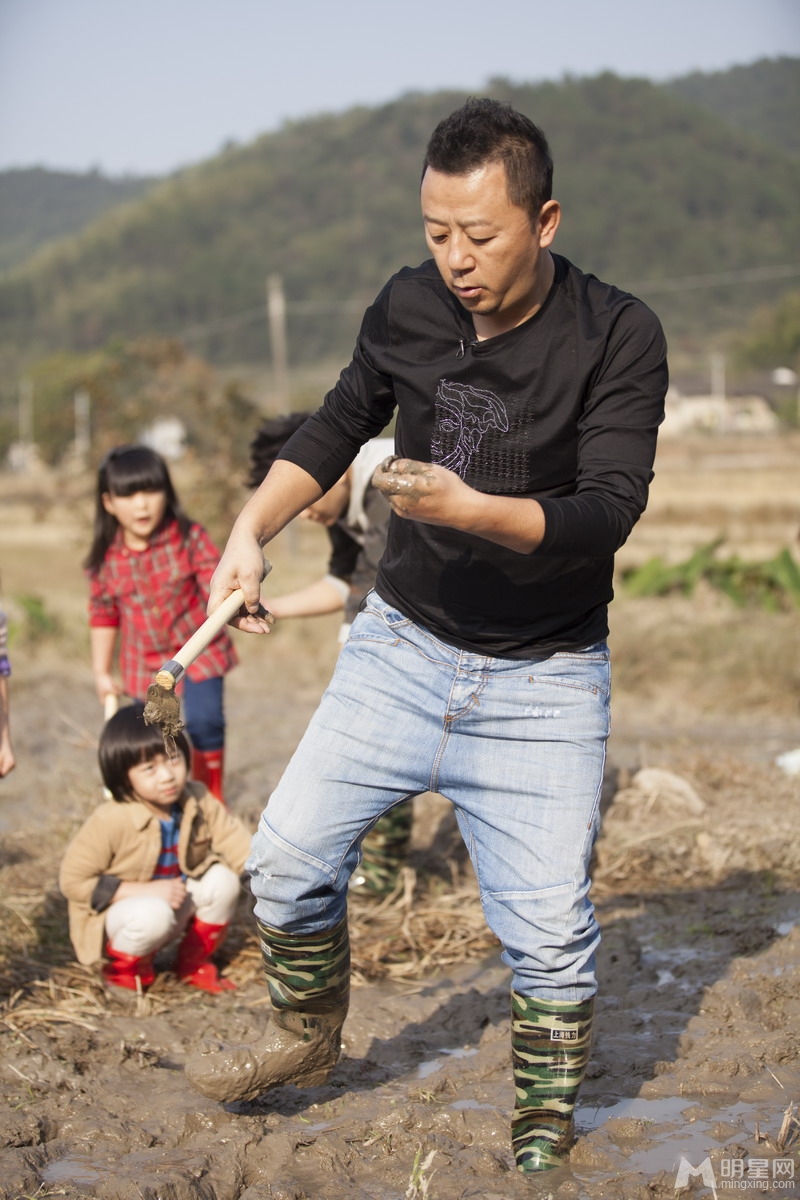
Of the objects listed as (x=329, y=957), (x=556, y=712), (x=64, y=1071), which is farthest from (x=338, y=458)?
(x=64, y=1071)

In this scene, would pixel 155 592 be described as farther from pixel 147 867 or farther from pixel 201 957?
pixel 201 957

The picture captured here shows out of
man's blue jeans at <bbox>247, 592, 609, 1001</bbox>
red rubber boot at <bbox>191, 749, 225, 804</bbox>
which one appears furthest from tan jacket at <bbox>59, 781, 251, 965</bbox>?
man's blue jeans at <bbox>247, 592, 609, 1001</bbox>

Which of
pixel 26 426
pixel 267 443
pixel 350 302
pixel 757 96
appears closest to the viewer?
pixel 267 443

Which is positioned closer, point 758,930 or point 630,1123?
point 630,1123

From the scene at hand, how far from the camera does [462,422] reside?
250 cm

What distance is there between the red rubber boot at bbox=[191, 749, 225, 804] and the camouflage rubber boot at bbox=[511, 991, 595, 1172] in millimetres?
2353

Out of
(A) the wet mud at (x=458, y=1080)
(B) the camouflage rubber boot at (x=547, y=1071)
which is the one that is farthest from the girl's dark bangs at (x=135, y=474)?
(B) the camouflage rubber boot at (x=547, y=1071)

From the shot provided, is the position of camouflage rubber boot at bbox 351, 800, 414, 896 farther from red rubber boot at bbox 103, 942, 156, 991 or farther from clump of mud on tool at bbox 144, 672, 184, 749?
clump of mud on tool at bbox 144, 672, 184, 749

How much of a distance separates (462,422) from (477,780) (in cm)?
71

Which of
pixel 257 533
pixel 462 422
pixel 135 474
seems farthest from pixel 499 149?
pixel 135 474

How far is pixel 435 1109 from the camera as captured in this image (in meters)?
2.97

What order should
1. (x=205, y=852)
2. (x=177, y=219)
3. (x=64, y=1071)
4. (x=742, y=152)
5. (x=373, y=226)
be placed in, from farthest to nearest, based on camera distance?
(x=177, y=219)
(x=373, y=226)
(x=742, y=152)
(x=205, y=852)
(x=64, y=1071)

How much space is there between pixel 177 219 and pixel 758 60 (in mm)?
58790

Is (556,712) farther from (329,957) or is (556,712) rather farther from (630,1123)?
(630,1123)
